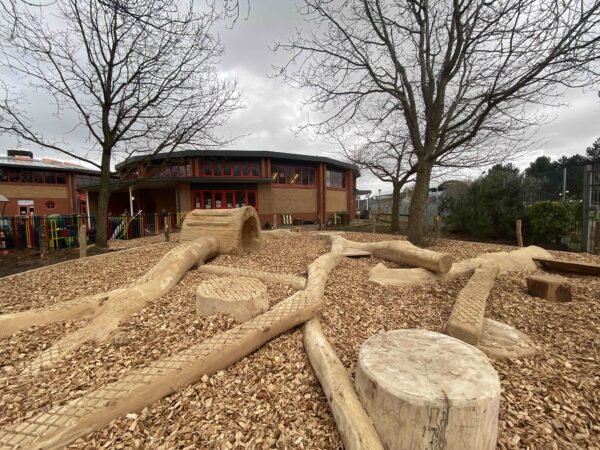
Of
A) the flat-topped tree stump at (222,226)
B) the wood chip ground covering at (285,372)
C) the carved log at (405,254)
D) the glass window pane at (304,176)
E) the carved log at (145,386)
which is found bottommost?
→ the wood chip ground covering at (285,372)

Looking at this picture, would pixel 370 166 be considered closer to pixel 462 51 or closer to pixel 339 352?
pixel 462 51

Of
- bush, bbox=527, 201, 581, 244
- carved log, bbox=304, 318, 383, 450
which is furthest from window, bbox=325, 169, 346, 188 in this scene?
carved log, bbox=304, 318, 383, 450

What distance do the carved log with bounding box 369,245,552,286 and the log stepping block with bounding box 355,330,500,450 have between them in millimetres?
2474

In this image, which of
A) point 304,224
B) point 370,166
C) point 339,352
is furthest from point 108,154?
point 304,224

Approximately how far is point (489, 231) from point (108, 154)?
47.1ft

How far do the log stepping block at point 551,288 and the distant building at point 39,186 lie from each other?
25806 mm

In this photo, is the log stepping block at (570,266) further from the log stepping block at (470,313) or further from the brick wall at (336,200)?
the brick wall at (336,200)

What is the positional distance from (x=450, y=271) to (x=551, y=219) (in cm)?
855

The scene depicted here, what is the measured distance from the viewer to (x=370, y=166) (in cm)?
1431

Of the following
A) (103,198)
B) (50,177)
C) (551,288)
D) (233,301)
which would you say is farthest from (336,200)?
(50,177)

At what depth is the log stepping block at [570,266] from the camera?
442cm

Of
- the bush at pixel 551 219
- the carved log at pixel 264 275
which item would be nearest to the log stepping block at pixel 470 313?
the carved log at pixel 264 275

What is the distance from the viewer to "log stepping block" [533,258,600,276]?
14.5 ft

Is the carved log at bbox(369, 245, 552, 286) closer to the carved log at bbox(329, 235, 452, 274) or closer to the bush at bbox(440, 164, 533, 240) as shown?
the carved log at bbox(329, 235, 452, 274)
